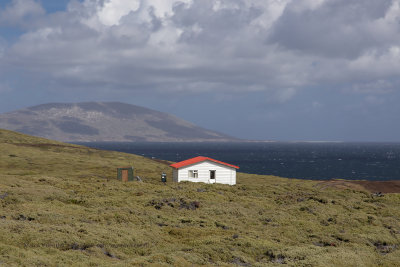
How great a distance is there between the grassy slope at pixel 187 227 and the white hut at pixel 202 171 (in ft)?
26.3

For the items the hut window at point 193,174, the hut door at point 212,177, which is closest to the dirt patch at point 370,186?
the hut door at point 212,177

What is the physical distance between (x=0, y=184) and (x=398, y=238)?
4273 centimetres

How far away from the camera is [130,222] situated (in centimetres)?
3434

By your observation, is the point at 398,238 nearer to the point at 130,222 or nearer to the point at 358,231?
the point at 358,231

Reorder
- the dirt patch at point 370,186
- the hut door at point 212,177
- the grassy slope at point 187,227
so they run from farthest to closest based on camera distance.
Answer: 1. the dirt patch at point 370,186
2. the hut door at point 212,177
3. the grassy slope at point 187,227

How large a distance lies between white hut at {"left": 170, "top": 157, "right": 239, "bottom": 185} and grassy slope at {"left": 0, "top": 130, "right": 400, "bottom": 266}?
8.02 meters

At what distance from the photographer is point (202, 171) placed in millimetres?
66125

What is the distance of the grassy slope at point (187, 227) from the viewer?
83.6ft

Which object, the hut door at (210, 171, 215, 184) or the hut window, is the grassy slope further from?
the hut door at (210, 171, 215, 184)

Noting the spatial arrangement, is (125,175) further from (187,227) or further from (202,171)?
(187,227)

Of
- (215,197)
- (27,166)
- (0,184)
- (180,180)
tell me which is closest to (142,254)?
(215,197)

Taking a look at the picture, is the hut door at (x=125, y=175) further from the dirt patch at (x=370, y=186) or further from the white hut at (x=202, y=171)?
the dirt patch at (x=370, y=186)

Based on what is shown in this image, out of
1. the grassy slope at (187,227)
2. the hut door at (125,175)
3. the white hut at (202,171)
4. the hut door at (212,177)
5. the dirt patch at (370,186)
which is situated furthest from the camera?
the dirt patch at (370,186)

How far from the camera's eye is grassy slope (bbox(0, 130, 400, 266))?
25484 millimetres
